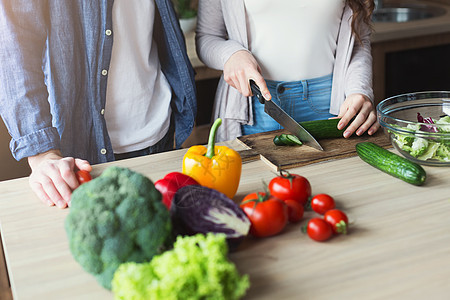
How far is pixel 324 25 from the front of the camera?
5.77 feet

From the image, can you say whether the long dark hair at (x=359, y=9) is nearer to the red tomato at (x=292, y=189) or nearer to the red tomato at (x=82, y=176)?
the red tomato at (x=292, y=189)

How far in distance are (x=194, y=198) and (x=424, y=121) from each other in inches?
29.5

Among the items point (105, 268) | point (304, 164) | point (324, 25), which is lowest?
point (304, 164)

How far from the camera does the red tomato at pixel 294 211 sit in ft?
3.51

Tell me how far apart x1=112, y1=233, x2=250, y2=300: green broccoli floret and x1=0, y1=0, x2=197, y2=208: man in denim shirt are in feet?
1.65

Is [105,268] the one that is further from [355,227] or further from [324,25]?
[324,25]

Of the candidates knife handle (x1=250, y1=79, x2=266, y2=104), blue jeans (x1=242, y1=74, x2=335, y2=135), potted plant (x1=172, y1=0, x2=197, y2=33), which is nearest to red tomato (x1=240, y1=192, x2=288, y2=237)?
knife handle (x1=250, y1=79, x2=266, y2=104)

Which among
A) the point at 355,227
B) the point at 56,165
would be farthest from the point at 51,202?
the point at 355,227

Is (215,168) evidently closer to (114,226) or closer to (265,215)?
(265,215)

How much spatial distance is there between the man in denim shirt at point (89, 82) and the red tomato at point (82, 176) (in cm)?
2

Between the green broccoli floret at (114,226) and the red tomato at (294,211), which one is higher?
the green broccoli floret at (114,226)

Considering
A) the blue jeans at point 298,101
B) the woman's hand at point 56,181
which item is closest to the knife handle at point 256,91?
the blue jeans at point 298,101

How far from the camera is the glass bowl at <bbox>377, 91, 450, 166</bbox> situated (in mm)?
1299

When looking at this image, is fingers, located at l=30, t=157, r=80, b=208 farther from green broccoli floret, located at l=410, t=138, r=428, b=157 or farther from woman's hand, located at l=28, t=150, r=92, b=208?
green broccoli floret, located at l=410, t=138, r=428, b=157
